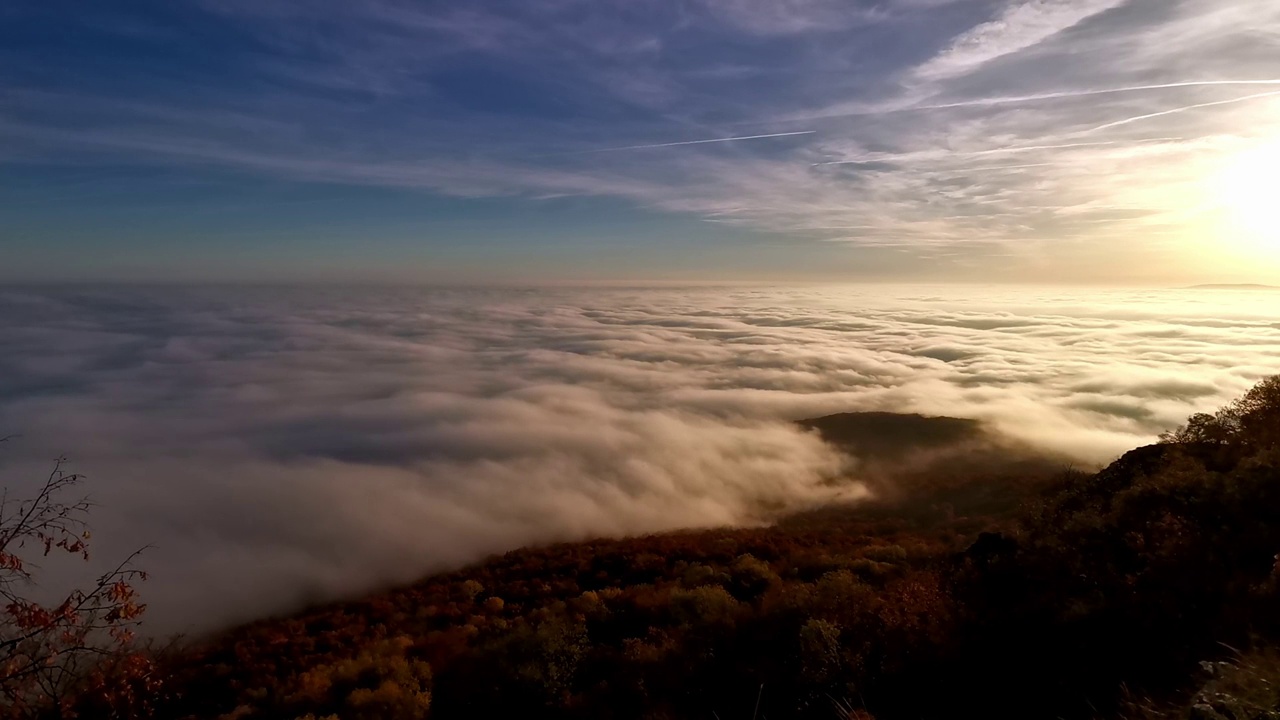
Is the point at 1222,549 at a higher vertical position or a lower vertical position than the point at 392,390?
higher

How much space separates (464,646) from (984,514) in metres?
47.0

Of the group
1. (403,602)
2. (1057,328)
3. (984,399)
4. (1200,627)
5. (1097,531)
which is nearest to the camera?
(1200,627)

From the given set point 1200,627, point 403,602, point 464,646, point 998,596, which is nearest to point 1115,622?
point 1200,627

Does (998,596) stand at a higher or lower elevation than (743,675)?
higher

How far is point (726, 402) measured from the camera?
413 feet

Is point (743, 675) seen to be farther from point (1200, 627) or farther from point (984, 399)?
point (984, 399)

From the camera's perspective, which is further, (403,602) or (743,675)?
(403,602)

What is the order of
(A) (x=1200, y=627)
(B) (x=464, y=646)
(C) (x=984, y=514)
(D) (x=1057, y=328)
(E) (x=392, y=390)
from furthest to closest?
1. (D) (x=1057, y=328)
2. (E) (x=392, y=390)
3. (C) (x=984, y=514)
4. (B) (x=464, y=646)
5. (A) (x=1200, y=627)

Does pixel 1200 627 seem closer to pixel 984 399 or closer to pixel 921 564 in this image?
pixel 921 564

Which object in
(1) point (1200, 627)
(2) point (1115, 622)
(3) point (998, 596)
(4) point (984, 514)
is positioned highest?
(1) point (1200, 627)

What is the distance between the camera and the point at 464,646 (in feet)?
92.7

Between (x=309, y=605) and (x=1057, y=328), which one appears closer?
(x=309, y=605)

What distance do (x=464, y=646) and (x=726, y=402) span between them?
333ft

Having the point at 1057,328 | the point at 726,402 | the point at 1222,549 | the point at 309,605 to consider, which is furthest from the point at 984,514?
the point at 1057,328
